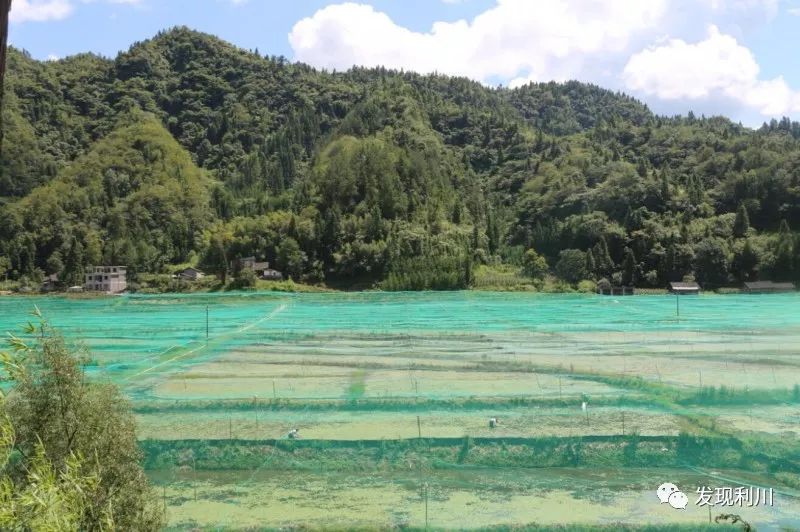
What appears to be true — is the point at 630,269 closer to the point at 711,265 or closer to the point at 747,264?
the point at 711,265

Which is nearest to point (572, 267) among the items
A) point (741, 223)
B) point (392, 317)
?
point (741, 223)

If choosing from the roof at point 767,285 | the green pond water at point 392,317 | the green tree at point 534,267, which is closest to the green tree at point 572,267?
the green tree at point 534,267

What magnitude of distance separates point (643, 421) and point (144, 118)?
109 metres

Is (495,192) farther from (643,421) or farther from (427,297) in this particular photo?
(643,421)

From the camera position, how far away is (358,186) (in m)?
81.8

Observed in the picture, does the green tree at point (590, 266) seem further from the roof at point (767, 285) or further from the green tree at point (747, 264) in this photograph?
the roof at point (767, 285)

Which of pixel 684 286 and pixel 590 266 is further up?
pixel 590 266

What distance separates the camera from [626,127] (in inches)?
4161

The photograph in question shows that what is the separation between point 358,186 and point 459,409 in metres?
66.2

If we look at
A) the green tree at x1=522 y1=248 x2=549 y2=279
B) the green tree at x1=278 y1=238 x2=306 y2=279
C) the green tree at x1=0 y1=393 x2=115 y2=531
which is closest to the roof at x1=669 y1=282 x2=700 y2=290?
the green tree at x1=522 y1=248 x2=549 y2=279

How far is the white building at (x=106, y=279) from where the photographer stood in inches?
2618

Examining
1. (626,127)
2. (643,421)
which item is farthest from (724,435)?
(626,127)

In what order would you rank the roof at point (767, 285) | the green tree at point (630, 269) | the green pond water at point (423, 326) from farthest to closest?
the green tree at point (630, 269) < the roof at point (767, 285) < the green pond water at point (423, 326)

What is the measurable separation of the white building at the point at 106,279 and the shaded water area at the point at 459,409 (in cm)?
3678
